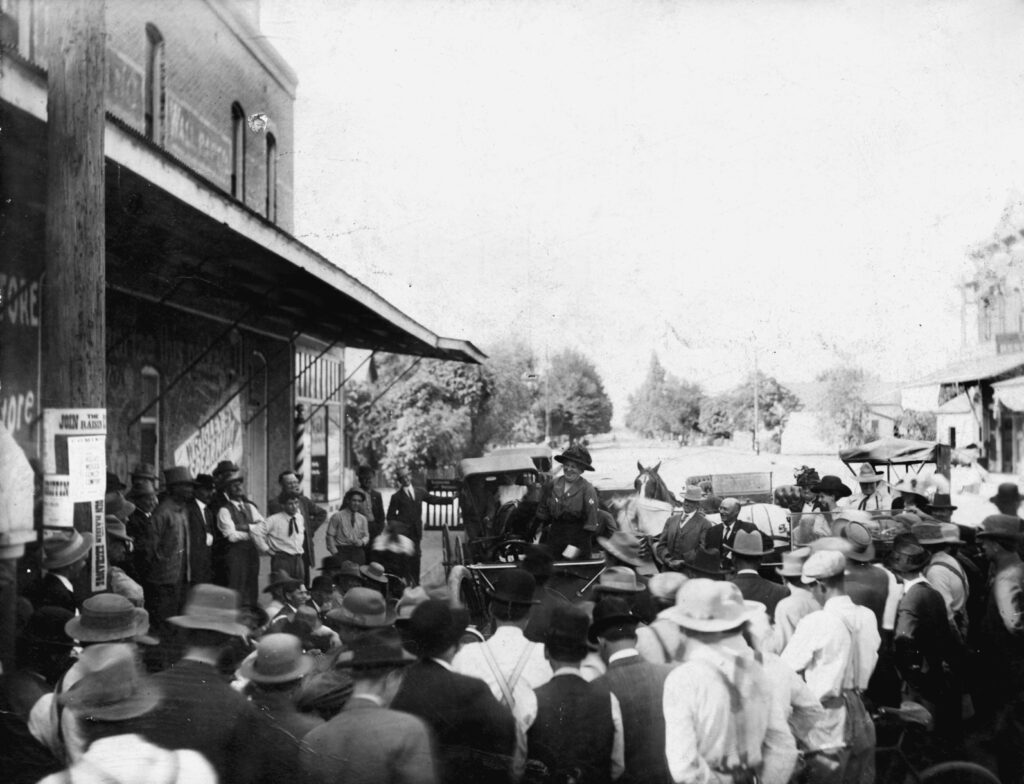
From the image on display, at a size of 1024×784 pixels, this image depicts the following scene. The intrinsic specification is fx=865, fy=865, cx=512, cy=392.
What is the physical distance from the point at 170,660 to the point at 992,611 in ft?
16.8

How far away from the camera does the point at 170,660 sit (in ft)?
14.1

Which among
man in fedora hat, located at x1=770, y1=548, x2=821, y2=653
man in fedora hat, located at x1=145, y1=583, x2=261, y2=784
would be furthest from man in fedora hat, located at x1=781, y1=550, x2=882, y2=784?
man in fedora hat, located at x1=145, y1=583, x2=261, y2=784

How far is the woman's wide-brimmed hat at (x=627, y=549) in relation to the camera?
770 centimetres

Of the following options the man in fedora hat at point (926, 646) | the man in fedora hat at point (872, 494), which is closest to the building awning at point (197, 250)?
the man in fedora hat at point (872, 494)

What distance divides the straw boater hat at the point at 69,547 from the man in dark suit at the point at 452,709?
2.16 m

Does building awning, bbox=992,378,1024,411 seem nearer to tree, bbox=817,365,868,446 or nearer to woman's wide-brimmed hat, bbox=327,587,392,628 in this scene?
tree, bbox=817,365,868,446

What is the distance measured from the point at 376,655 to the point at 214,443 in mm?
9743

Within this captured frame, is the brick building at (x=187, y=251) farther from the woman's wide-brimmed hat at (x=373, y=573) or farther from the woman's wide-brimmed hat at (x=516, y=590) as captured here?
the woman's wide-brimmed hat at (x=516, y=590)

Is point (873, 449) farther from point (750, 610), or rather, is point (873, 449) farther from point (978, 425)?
point (750, 610)

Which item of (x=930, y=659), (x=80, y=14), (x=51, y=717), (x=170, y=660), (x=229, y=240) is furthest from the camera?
(x=229, y=240)

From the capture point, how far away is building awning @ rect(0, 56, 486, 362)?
17.1 ft

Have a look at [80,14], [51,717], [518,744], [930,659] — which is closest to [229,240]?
[80,14]

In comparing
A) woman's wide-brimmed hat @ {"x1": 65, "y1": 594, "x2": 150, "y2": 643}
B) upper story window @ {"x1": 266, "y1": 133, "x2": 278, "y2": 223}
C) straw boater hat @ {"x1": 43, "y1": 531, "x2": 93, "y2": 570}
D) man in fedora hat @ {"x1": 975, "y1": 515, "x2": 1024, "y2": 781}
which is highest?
upper story window @ {"x1": 266, "y1": 133, "x2": 278, "y2": 223}

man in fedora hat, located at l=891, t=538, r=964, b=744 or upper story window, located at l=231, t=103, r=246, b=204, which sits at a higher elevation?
upper story window, located at l=231, t=103, r=246, b=204
